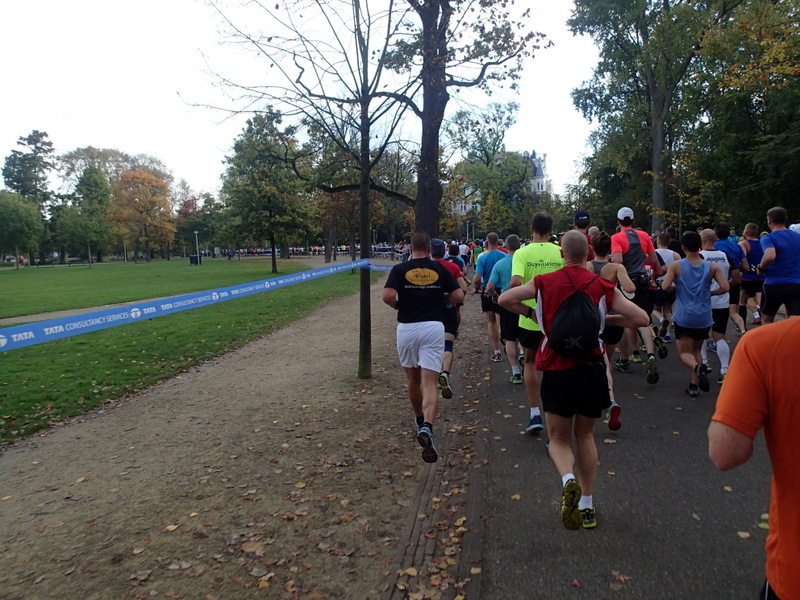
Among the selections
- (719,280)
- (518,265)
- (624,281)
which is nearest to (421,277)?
(518,265)

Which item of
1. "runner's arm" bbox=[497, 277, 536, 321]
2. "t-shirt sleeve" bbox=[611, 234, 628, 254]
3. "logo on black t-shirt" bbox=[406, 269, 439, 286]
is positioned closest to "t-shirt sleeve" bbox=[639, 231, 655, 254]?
"t-shirt sleeve" bbox=[611, 234, 628, 254]

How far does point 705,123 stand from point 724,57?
12308mm

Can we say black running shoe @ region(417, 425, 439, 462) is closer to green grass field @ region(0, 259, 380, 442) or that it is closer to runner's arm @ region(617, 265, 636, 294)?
runner's arm @ region(617, 265, 636, 294)

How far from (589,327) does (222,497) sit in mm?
3212

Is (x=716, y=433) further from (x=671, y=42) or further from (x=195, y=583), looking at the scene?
(x=671, y=42)

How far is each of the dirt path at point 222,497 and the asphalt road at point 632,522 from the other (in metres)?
0.40

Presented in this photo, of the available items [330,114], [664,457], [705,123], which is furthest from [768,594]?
[705,123]

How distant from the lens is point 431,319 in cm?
523

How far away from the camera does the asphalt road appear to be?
3135 mm

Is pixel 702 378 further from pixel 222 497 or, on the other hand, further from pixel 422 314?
pixel 222 497

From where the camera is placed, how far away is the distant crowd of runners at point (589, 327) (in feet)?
5.41

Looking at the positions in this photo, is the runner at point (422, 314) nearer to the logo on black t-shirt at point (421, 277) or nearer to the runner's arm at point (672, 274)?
the logo on black t-shirt at point (421, 277)

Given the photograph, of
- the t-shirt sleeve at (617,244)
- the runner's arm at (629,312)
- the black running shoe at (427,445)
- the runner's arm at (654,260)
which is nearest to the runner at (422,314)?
the black running shoe at (427,445)

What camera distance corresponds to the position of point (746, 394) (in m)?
1.62
